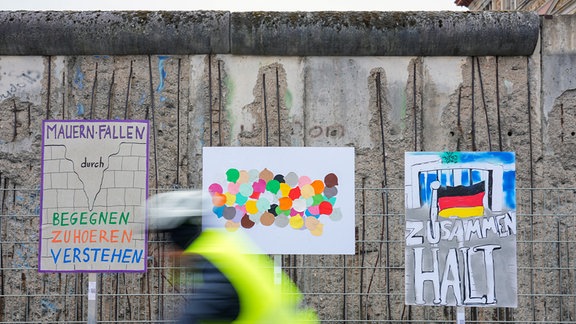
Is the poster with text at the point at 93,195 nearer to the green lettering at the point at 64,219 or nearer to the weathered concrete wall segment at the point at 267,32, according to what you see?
the green lettering at the point at 64,219

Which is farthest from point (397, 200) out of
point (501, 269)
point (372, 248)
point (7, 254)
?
point (7, 254)

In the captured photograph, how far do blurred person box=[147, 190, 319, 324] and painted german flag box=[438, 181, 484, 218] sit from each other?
2388 mm

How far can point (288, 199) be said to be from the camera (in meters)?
5.98

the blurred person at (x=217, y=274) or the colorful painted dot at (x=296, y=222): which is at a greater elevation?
the colorful painted dot at (x=296, y=222)

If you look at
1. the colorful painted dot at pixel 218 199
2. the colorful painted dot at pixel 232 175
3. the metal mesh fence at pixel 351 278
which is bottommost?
the metal mesh fence at pixel 351 278

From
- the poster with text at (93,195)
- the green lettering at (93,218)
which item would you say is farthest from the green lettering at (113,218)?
the green lettering at (93,218)

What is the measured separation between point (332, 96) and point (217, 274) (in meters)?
2.88

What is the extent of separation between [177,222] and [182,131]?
248cm

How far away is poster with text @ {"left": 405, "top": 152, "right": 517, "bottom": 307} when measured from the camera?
232 inches

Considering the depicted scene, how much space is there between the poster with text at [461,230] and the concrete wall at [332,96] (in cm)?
26

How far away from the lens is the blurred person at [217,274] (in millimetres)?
3580

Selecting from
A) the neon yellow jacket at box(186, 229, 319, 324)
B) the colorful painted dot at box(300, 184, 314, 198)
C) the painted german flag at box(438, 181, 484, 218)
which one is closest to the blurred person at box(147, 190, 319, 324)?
the neon yellow jacket at box(186, 229, 319, 324)

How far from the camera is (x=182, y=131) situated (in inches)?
245

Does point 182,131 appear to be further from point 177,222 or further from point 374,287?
point 177,222
